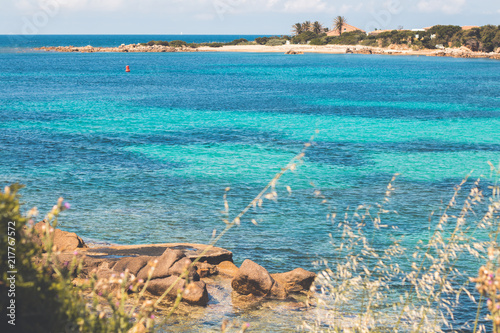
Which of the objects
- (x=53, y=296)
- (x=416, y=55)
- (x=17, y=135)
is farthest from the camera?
(x=416, y=55)

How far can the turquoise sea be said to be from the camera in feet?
53.5

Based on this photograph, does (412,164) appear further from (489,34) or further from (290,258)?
(489,34)

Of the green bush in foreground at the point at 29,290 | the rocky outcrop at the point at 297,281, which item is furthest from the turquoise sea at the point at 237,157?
the green bush in foreground at the point at 29,290

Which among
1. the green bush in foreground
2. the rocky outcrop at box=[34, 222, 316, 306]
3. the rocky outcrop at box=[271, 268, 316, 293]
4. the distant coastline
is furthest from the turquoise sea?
the distant coastline

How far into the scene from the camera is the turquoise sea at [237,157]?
16.3 metres

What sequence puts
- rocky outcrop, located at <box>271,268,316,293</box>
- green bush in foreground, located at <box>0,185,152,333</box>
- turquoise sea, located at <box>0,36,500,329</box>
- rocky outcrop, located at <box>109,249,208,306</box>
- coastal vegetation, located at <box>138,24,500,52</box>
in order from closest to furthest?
green bush in foreground, located at <box>0,185,152,333</box>, rocky outcrop, located at <box>109,249,208,306</box>, rocky outcrop, located at <box>271,268,316,293</box>, turquoise sea, located at <box>0,36,500,329</box>, coastal vegetation, located at <box>138,24,500,52</box>

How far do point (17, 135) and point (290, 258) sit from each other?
23400mm

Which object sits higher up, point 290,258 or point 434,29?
point 434,29

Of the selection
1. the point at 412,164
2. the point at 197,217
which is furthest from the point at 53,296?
the point at 412,164

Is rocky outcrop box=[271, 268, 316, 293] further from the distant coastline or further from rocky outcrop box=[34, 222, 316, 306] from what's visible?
the distant coastline

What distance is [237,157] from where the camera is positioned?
26.5 meters

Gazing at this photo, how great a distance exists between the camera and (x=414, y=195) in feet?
64.2

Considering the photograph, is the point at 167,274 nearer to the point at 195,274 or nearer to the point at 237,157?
the point at 195,274

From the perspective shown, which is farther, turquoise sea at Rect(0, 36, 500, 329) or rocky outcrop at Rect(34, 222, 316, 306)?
turquoise sea at Rect(0, 36, 500, 329)
